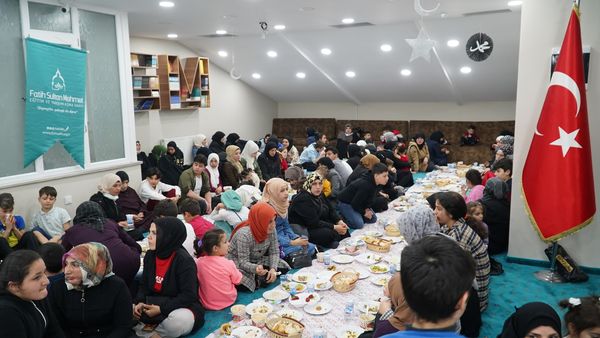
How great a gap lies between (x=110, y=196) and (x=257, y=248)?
8.10ft

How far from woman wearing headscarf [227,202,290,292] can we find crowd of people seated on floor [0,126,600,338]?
0.03 ft

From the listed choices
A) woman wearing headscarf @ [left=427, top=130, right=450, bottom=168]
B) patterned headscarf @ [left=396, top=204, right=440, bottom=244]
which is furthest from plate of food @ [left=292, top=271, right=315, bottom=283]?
woman wearing headscarf @ [left=427, top=130, right=450, bottom=168]

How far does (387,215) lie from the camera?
21.1 ft

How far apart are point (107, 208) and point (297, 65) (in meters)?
6.90

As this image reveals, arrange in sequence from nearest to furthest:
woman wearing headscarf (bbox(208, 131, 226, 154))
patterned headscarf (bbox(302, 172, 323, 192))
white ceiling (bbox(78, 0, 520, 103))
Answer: patterned headscarf (bbox(302, 172, 323, 192)) < white ceiling (bbox(78, 0, 520, 103)) < woman wearing headscarf (bbox(208, 131, 226, 154))

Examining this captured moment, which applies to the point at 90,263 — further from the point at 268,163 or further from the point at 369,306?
the point at 268,163

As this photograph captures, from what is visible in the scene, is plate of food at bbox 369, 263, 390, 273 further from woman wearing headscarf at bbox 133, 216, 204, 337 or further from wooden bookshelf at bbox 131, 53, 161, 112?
wooden bookshelf at bbox 131, 53, 161, 112

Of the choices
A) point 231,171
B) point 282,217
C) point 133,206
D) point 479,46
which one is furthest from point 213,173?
point 479,46

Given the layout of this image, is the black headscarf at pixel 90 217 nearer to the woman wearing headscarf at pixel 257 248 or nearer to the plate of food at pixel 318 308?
the woman wearing headscarf at pixel 257 248

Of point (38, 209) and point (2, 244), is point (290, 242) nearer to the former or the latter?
point (2, 244)

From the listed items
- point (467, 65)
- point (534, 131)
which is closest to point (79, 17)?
point (534, 131)

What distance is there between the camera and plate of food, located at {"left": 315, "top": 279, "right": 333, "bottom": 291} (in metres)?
3.72

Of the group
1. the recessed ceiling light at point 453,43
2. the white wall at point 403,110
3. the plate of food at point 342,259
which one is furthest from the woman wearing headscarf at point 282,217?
the white wall at point 403,110

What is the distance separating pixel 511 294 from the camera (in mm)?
4137
